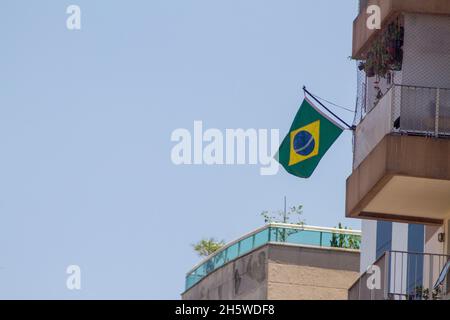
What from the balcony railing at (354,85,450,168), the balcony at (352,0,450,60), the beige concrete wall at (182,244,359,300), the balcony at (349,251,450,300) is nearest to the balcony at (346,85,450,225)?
the balcony railing at (354,85,450,168)

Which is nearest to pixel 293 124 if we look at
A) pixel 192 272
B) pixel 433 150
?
pixel 433 150

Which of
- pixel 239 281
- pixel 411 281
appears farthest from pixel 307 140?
pixel 239 281

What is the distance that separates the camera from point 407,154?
30625 mm

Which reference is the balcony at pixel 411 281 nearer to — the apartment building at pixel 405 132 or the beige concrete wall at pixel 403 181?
the apartment building at pixel 405 132

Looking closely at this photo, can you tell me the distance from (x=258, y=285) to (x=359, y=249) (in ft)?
7.53

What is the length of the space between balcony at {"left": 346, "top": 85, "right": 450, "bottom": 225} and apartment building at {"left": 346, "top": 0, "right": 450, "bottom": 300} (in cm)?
1

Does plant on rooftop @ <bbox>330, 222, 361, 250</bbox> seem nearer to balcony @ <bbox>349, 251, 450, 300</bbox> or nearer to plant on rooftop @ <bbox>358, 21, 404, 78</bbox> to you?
balcony @ <bbox>349, 251, 450, 300</bbox>

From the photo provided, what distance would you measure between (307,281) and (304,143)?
1026cm

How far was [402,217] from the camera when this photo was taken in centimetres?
3312

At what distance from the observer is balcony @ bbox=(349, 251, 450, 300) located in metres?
31.3

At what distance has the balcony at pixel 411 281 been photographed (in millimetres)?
31266

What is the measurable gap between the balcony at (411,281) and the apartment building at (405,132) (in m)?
0.02
